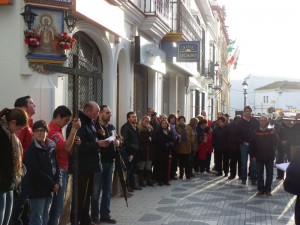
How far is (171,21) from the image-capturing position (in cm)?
1717

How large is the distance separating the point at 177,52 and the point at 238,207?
28.9 ft

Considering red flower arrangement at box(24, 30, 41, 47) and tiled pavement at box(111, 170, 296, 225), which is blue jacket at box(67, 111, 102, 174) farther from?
red flower arrangement at box(24, 30, 41, 47)

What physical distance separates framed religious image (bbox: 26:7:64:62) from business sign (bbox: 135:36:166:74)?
16.4 ft

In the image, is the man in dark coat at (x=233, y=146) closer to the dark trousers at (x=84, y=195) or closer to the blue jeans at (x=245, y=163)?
the blue jeans at (x=245, y=163)

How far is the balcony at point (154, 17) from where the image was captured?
1360cm

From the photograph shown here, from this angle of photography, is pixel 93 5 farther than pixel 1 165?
Yes

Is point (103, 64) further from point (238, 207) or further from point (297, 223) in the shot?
point (297, 223)

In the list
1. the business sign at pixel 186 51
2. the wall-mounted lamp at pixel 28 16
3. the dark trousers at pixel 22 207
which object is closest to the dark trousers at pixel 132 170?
the wall-mounted lamp at pixel 28 16

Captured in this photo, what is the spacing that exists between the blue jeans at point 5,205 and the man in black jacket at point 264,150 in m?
6.70

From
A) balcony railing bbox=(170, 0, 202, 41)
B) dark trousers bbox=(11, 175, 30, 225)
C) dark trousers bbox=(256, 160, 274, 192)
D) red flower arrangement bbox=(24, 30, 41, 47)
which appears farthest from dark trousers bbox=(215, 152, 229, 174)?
dark trousers bbox=(11, 175, 30, 225)

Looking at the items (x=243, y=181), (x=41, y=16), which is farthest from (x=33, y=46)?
(x=243, y=181)

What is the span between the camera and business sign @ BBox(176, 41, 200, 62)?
55.7 ft

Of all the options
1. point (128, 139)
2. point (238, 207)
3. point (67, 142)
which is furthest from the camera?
point (128, 139)

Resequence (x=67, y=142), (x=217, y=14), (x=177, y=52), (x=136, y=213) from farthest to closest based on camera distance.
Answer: (x=217, y=14), (x=177, y=52), (x=136, y=213), (x=67, y=142)
